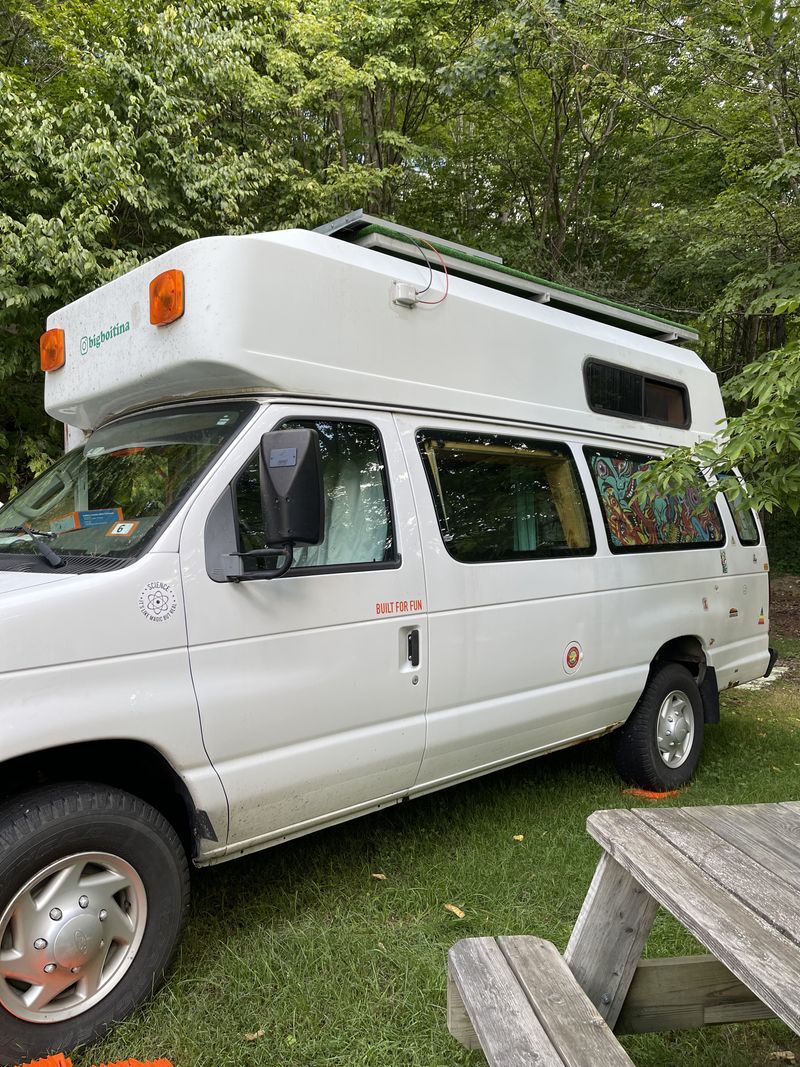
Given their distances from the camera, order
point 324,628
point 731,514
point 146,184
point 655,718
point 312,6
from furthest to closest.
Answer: point 312,6 → point 146,184 → point 731,514 → point 655,718 → point 324,628

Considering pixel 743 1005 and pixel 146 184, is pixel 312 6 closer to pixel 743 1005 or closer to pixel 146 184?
pixel 146 184

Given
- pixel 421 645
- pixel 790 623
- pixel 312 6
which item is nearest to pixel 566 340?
pixel 421 645

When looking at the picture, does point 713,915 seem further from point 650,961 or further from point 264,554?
point 264,554

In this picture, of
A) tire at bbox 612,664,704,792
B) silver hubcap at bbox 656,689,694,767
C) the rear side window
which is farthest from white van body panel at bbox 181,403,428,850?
silver hubcap at bbox 656,689,694,767

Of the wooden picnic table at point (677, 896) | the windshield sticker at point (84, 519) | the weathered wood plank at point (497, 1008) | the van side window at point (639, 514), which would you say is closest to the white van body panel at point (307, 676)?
the windshield sticker at point (84, 519)

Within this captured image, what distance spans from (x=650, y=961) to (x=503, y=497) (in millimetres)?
Answer: 2253

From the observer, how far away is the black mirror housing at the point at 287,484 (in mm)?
2539

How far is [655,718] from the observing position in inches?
186

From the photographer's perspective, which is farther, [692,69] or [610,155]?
[610,155]

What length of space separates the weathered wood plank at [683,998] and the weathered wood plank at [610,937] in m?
0.08

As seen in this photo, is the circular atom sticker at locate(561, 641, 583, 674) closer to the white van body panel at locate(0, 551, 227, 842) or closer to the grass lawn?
the grass lawn

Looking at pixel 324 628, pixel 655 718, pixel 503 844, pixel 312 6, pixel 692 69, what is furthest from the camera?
pixel 312 6

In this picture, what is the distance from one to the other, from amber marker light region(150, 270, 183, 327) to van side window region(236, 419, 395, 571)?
0.60 meters

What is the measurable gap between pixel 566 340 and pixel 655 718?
2.35 meters
